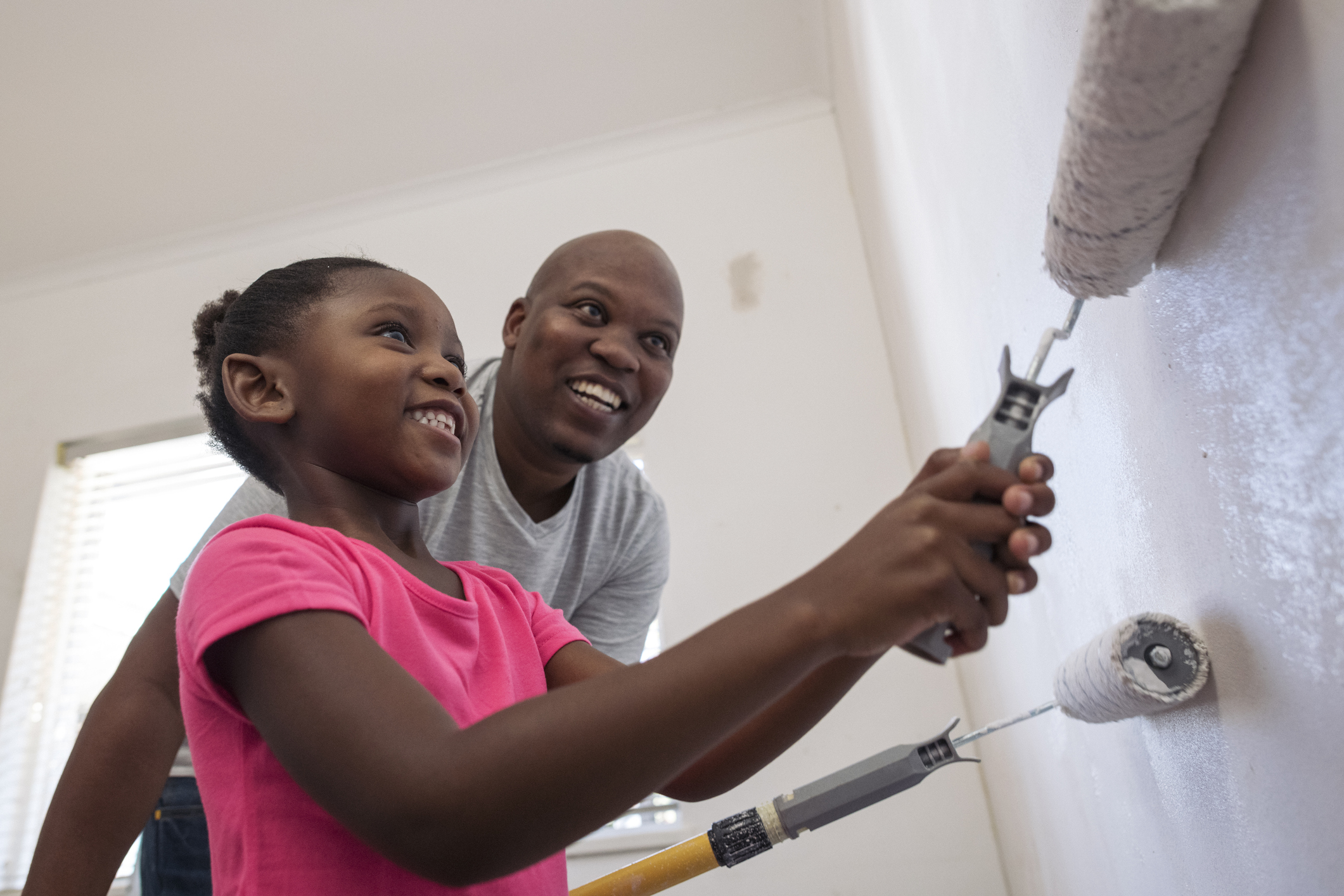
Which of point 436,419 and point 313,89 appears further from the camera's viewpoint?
point 313,89

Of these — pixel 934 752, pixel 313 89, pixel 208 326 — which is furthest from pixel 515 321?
pixel 313 89

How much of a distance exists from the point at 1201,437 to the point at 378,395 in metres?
0.49

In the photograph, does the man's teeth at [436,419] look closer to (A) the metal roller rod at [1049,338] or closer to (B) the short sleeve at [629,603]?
(A) the metal roller rod at [1049,338]

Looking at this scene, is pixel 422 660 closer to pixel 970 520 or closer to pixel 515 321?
pixel 970 520

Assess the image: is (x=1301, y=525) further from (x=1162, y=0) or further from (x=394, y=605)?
(x=394, y=605)

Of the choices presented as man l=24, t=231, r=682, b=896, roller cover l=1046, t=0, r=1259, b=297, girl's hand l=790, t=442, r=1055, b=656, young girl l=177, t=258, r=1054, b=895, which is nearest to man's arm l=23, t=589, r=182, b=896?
man l=24, t=231, r=682, b=896

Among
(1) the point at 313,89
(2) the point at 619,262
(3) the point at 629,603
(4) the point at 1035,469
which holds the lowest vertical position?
(4) the point at 1035,469

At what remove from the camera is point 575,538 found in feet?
3.68

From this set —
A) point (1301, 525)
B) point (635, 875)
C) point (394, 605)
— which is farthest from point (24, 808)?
point (1301, 525)

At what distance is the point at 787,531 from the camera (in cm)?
187

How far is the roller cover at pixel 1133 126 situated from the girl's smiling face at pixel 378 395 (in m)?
0.42

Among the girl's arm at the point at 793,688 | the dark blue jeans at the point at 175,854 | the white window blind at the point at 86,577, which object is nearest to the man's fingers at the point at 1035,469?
the girl's arm at the point at 793,688

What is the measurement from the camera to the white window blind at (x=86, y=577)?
2.04 m

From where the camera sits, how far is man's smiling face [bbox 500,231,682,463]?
3.39ft
